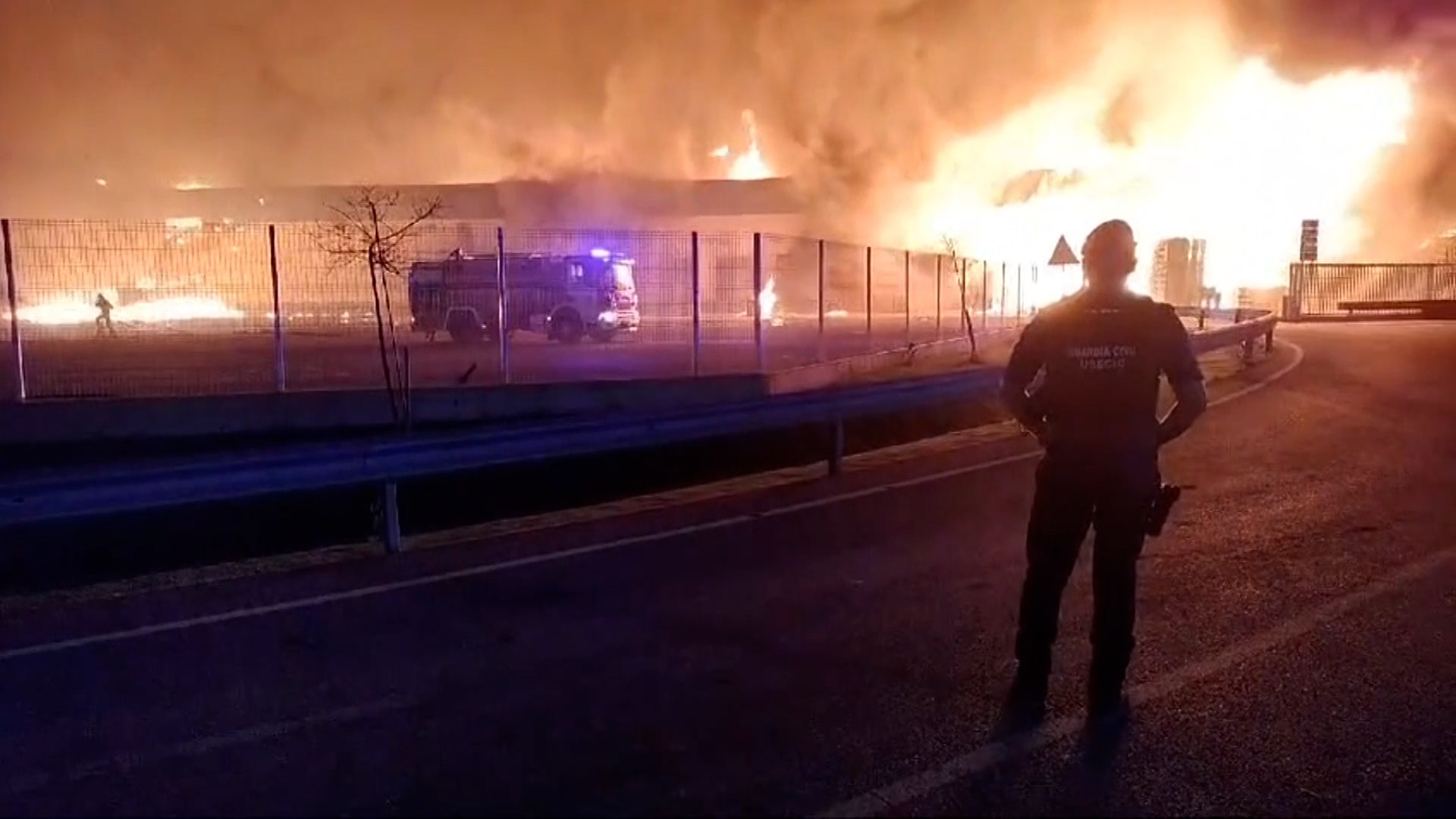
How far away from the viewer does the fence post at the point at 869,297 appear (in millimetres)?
19953

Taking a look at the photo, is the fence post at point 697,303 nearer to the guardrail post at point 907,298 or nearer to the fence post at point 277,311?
the fence post at point 277,311

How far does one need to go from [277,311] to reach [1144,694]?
41.6 feet

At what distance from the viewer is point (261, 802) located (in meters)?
3.79

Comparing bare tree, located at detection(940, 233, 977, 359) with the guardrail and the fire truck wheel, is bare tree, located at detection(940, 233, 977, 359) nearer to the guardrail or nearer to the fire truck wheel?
the fire truck wheel

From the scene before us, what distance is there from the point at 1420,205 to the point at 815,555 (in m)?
45.6

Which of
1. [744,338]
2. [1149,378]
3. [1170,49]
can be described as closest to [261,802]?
[1149,378]

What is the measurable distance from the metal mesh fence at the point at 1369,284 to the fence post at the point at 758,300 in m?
27.6

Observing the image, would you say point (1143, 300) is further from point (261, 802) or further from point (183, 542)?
point (183, 542)

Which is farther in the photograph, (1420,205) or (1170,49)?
(1420,205)

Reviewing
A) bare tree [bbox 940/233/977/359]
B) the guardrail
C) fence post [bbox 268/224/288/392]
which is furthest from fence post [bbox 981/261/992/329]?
the guardrail

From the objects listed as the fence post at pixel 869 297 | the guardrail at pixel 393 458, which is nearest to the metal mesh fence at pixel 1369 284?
the fence post at pixel 869 297

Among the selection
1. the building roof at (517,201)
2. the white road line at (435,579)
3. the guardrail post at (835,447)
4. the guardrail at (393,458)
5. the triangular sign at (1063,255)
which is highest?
the building roof at (517,201)

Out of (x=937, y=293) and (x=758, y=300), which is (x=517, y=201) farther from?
(x=758, y=300)

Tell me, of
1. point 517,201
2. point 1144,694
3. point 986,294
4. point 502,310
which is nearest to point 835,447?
point 1144,694
